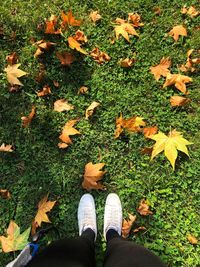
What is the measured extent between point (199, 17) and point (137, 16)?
61 centimetres

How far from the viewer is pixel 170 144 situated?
3.19 meters

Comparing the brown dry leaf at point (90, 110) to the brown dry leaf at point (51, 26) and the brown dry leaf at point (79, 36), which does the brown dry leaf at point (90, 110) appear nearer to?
the brown dry leaf at point (79, 36)

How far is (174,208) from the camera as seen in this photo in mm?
3109

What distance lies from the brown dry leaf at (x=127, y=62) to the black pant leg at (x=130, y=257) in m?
1.73

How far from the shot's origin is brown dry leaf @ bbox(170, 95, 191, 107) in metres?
3.33

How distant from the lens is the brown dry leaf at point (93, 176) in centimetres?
316

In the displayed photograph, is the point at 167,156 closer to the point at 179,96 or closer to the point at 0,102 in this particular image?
the point at 179,96

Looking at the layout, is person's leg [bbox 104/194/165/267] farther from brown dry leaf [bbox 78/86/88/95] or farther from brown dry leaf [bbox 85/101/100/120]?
brown dry leaf [bbox 78/86/88/95]

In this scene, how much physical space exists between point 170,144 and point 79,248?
49.8 inches

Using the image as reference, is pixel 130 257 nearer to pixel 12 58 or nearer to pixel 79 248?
pixel 79 248

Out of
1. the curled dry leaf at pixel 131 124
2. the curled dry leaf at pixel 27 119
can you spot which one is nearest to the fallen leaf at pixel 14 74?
the curled dry leaf at pixel 27 119

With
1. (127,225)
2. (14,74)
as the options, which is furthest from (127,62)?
(127,225)

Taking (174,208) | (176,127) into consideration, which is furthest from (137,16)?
(174,208)

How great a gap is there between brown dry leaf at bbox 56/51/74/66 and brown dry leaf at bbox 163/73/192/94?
90 centimetres
